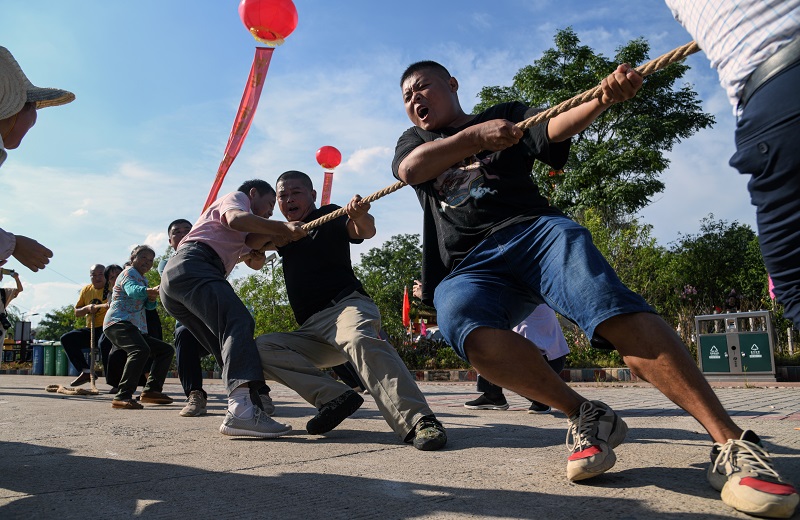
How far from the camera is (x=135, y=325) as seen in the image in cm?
621

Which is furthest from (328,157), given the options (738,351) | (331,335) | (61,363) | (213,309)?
(61,363)

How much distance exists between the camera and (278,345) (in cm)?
377

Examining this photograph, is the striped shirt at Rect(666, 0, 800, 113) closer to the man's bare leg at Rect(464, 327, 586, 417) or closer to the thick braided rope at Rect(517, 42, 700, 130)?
the thick braided rope at Rect(517, 42, 700, 130)

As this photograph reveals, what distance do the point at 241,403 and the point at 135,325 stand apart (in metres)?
3.32

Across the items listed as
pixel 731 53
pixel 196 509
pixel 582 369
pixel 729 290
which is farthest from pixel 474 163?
pixel 729 290

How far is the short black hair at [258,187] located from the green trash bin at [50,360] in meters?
13.7

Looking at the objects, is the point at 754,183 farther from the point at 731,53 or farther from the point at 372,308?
the point at 372,308

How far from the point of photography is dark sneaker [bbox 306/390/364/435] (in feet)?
11.3

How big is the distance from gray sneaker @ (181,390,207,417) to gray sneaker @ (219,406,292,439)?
1.47m

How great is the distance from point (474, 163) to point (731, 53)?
4.09 ft

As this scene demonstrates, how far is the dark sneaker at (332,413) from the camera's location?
3447mm

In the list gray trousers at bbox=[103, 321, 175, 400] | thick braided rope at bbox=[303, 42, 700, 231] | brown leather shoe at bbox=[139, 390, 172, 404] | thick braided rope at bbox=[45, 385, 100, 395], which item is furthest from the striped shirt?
thick braided rope at bbox=[45, 385, 100, 395]

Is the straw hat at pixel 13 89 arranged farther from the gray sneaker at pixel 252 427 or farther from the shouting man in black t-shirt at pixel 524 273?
the gray sneaker at pixel 252 427

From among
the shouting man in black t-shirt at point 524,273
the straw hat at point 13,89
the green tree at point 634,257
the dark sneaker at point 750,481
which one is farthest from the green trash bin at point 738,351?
the straw hat at point 13,89
